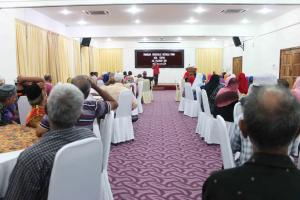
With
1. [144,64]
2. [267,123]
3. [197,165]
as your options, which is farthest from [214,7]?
[144,64]

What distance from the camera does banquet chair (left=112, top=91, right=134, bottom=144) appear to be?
5.61 meters

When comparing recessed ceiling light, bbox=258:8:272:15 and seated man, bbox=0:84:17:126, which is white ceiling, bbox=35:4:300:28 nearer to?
recessed ceiling light, bbox=258:8:272:15

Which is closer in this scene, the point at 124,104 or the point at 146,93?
the point at 124,104

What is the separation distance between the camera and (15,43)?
857 cm

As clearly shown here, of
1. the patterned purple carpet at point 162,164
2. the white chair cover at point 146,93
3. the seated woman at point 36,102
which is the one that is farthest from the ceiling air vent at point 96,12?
the seated woman at point 36,102

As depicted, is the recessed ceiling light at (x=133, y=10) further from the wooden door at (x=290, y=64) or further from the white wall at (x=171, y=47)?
the white wall at (x=171, y=47)

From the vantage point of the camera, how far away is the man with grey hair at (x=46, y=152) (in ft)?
5.13

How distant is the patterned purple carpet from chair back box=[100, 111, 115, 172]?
771 millimetres

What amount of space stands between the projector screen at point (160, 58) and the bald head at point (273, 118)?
2032 centimetres

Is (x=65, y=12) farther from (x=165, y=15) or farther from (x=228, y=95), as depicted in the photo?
(x=228, y=95)

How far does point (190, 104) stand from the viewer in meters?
8.91

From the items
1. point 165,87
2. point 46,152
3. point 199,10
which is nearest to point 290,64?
point 199,10

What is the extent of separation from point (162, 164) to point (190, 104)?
4566 millimetres

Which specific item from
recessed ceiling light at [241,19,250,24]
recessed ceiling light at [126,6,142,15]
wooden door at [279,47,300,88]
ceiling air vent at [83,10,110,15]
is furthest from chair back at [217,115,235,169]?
recessed ceiling light at [241,19,250,24]
